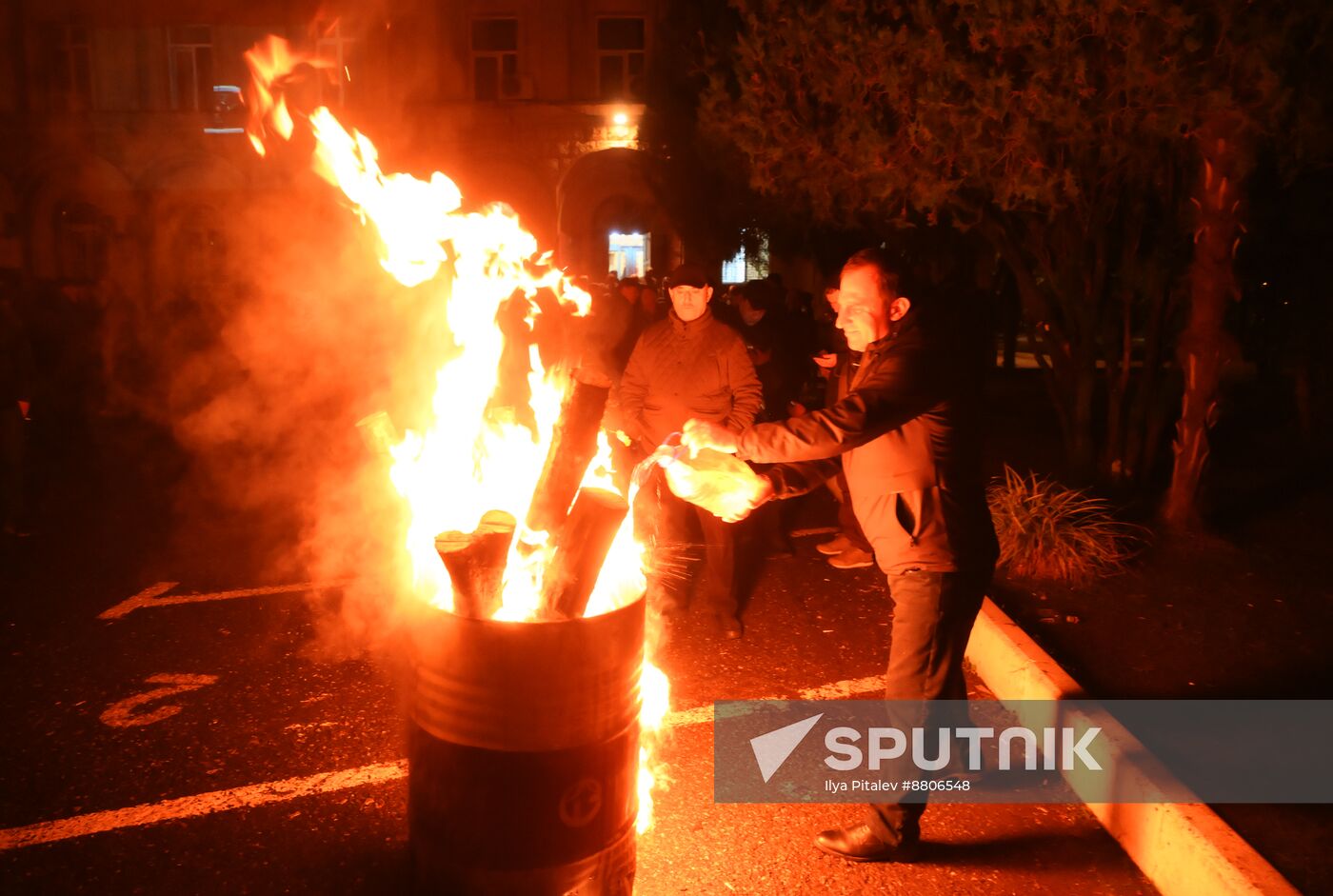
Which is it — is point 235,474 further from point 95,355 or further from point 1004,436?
point 1004,436

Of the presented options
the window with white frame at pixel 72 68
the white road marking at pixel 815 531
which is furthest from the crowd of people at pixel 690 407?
the window with white frame at pixel 72 68

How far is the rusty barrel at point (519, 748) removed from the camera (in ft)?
9.40

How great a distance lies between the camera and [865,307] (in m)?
3.73

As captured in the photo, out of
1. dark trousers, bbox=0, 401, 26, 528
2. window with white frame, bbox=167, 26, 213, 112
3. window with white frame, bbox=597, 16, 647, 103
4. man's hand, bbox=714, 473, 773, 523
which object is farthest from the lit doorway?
man's hand, bbox=714, 473, 773, 523

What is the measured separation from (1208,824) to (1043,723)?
48.2 inches

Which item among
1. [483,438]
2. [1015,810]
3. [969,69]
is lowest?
[1015,810]

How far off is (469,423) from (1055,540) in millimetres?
4771

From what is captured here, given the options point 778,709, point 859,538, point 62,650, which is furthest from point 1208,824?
point 62,650

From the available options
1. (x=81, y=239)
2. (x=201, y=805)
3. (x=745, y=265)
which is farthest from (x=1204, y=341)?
(x=81, y=239)

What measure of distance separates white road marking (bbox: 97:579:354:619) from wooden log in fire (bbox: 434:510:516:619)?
14.3 feet

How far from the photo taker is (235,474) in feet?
36.2

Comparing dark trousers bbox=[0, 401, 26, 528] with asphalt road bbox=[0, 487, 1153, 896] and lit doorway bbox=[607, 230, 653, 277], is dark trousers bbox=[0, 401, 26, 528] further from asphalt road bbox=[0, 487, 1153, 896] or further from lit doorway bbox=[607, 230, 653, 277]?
lit doorway bbox=[607, 230, 653, 277]

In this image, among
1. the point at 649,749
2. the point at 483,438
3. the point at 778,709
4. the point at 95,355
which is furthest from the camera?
the point at 95,355

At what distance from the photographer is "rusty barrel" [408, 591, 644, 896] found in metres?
2.87
